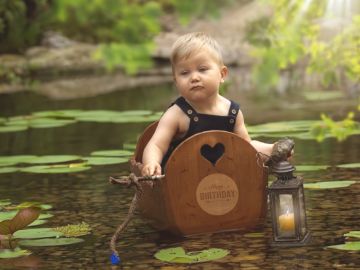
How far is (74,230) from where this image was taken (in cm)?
359

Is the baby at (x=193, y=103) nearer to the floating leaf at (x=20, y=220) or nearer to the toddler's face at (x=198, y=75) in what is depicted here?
the toddler's face at (x=198, y=75)

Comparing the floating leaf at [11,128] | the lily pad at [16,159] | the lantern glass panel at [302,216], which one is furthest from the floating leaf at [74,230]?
the floating leaf at [11,128]

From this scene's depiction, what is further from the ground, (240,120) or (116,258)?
(240,120)

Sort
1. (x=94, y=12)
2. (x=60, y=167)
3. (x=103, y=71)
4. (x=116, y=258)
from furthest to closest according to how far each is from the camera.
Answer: (x=94, y=12)
(x=103, y=71)
(x=60, y=167)
(x=116, y=258)

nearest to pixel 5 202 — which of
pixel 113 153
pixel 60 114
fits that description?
pixel 113 153

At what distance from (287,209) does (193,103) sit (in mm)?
555

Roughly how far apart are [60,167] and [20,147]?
36.3 inches

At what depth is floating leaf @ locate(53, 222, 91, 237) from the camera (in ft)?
11.6

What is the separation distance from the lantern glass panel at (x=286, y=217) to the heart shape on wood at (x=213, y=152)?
0.91 ft

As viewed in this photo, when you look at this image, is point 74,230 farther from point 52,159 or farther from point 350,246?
point 52,159

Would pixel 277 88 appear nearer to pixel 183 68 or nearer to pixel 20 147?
pixel 20 147

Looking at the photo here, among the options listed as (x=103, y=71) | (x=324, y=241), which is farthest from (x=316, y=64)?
(x=103, y=71)

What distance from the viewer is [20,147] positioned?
228 inches

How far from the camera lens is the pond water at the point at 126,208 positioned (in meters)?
3.11
